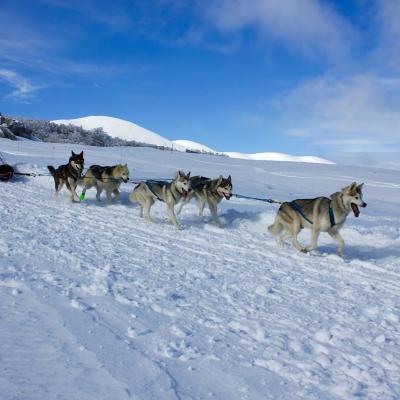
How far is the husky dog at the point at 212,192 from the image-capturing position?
8477mm

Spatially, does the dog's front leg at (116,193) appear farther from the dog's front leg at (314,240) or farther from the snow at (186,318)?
the dog's front leg at (314,240)

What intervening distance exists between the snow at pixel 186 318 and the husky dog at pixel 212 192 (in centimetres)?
177

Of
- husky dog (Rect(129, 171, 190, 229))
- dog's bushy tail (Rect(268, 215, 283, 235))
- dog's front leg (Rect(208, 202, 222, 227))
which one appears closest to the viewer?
dog's bushy tail (Rect(268, 215, 283, 235))

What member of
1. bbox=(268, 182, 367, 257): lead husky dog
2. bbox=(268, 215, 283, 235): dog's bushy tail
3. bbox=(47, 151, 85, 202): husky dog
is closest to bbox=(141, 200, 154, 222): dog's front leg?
bbox=(47, 151, 85, 202): husky dog

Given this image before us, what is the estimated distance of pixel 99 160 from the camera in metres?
21.2

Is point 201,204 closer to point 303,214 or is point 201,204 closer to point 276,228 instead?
point 276,228

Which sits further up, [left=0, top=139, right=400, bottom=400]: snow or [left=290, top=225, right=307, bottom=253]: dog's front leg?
[left=290, top=225, right=307, bottom=253]: dog's front leg

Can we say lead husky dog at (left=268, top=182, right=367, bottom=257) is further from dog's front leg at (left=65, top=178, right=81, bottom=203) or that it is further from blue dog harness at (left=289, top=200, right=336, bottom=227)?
dog's front leg at (left=65, top=178, right=81, bottom=203)

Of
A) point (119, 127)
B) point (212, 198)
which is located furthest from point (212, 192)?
point (119, 127)

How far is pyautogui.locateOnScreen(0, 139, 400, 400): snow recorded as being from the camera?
7.42ft

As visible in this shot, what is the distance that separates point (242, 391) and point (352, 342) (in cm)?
117

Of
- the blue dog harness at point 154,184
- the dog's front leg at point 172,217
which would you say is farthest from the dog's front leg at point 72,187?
the dog's front leg at point 172,217

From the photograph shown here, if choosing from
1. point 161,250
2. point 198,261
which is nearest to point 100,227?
point 161,250

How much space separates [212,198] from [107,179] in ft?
9.16
